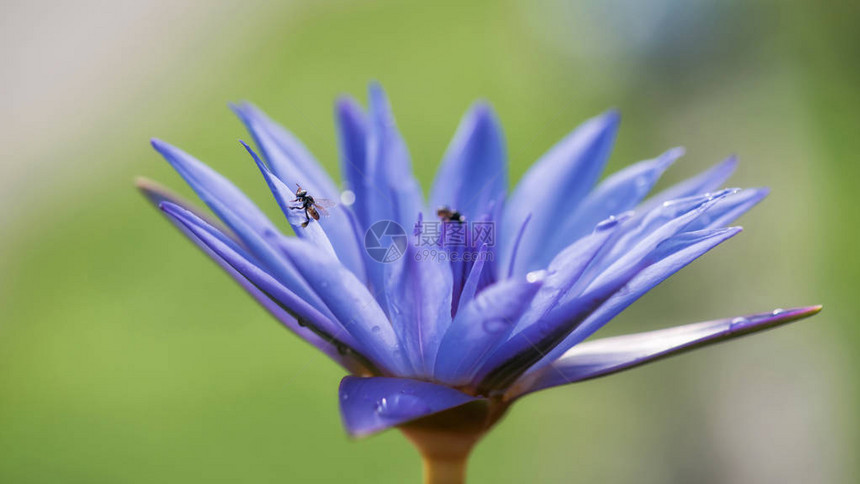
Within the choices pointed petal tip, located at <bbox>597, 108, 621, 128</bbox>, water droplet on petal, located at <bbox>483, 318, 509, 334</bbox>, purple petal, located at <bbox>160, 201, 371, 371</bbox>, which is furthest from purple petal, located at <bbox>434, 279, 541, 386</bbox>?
pointed petal tip, located at <bbox>597, 108, 621, 128</bbox>

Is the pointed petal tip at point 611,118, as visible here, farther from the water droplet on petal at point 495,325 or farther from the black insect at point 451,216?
the water droplet on petal at point 495,325

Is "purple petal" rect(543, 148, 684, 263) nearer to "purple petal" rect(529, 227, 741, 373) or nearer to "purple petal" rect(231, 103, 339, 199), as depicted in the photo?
"purple petal" rect(529, 227, 741, 373)

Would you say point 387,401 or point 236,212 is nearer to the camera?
point 387,401

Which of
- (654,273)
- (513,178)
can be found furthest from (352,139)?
(513,178)

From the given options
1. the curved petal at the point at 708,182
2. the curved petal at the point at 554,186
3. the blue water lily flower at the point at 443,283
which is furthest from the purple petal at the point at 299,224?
the curved petal at the point at 708,182

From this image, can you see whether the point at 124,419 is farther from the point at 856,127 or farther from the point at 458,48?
the point at 856,127

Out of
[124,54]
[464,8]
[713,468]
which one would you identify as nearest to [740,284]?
[713,468]

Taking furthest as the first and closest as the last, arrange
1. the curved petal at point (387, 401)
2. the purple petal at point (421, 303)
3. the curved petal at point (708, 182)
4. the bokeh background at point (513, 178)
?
the bokeh background at point (513, 178) < the curved petal at point (708, 182) < the purple petal at point (421, 303) < the curved petal at point (387, 401)

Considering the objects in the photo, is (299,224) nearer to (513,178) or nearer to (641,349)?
(641,349)
